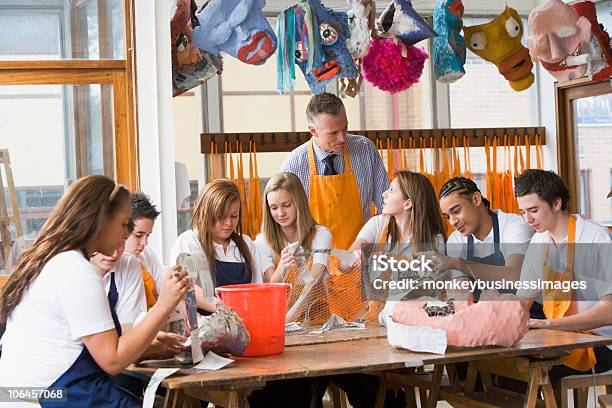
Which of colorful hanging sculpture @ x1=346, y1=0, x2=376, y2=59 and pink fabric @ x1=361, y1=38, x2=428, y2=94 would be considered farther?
pink fabric @ x1=361, y1=38, x2=428, y2=94

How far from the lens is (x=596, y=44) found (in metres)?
5.16

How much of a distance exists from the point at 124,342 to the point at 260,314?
624mm

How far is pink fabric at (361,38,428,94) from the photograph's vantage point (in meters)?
5.17

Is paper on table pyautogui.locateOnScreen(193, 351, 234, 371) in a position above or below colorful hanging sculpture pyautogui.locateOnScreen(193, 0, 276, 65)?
below

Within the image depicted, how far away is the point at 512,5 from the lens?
22.4 feet

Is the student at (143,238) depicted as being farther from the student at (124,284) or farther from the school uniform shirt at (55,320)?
the school uniform shirt at (55,320)

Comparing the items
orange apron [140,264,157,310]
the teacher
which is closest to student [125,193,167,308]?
orange apron [140,264,157,310]

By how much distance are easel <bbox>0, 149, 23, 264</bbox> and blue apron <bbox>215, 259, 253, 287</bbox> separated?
1.51 meters

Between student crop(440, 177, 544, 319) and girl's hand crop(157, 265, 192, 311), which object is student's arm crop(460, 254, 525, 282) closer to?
student crop(440, 177, 544, 319)

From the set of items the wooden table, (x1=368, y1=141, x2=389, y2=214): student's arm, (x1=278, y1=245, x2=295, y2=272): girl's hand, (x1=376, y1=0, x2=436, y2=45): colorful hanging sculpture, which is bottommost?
the wooden table

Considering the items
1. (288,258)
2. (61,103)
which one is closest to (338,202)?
(288,258)

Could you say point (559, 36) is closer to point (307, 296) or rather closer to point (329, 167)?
point (329, 167)

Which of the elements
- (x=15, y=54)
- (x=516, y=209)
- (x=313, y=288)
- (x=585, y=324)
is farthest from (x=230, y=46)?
(x=516, y=209)

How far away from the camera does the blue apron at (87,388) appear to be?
2566 millimetres
